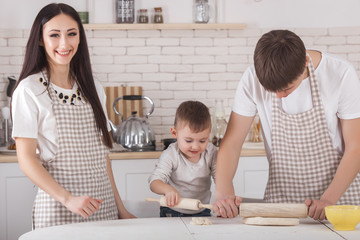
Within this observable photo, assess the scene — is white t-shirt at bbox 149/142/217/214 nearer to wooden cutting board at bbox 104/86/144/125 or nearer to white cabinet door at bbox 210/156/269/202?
white cabinet door at bbox 210/156/269/202

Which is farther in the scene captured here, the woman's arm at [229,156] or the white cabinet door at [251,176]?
the white cabinet door at [251,176]

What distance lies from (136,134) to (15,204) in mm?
970

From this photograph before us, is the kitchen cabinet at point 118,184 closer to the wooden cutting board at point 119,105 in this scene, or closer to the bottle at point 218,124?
the bottle at point 218,124

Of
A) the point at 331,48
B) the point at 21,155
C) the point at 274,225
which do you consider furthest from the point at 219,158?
the point at 331,48

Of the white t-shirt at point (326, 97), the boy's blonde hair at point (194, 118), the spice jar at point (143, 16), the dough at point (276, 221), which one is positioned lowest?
the dough at point (276, 221)

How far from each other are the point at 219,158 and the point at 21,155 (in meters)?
0.86

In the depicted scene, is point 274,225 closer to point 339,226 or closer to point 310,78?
point 339,226

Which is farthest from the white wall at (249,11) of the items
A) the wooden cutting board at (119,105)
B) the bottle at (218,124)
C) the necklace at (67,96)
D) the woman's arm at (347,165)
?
the woman's arm at (347,165)

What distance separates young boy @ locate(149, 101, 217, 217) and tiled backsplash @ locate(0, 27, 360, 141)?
1.92 m

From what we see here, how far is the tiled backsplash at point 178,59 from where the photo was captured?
195 inches

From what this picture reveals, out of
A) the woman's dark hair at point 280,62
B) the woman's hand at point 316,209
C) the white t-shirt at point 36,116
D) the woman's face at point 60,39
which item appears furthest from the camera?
the woman's face at point 60,39

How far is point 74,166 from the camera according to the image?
2.68 metres

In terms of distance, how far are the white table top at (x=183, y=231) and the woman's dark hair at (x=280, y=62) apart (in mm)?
528

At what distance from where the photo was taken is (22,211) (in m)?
4.27
